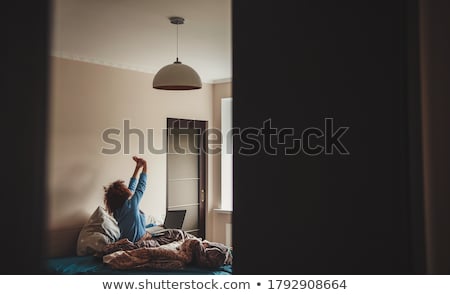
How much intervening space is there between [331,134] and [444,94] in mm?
335

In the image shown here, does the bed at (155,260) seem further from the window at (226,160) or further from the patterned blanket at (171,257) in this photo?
the window at (226,160)

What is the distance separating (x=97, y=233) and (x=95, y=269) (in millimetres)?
575

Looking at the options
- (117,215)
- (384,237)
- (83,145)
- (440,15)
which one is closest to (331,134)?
(384,237)

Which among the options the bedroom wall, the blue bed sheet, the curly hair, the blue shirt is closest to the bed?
the blue bed sheet

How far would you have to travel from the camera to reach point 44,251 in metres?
0.55

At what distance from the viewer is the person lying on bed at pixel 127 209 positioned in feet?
13.8

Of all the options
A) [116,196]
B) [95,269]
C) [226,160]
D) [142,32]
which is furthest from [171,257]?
[226,160]

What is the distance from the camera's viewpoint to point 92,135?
4.73 meters

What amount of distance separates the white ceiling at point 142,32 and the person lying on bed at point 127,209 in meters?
1.32

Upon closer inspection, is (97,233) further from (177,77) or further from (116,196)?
(177,77)

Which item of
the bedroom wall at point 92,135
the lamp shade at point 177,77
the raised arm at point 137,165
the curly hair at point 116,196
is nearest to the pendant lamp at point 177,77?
the lamp shade at point 177,77

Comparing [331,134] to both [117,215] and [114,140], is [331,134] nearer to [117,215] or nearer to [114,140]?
[117,215]

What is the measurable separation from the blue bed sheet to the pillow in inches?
4.0

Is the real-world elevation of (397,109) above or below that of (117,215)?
above
